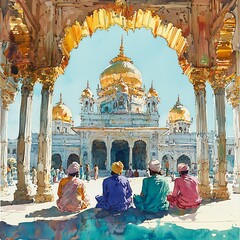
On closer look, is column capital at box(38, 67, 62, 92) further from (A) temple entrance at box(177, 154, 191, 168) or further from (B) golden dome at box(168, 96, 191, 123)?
(B) golden dome at box(168, 96, 191, 123)

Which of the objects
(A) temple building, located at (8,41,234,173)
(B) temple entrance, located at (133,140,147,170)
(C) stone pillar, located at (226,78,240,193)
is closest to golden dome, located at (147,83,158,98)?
(A) temple building, located at (8,41,234,173)

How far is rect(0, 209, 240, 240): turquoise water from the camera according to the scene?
4.68 meters

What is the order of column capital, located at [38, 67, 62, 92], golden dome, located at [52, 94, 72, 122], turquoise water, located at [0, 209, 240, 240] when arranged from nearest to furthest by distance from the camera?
turquoise water, located at [0, 209, 240, 240] → column capital, located at [38, 67, 62, 92] → golden dome, located at [52, 94, 72, 122]

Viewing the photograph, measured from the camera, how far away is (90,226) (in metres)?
5.11

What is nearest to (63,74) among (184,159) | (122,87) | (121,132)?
(121,132)

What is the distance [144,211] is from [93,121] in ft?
116

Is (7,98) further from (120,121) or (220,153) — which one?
(120,121)

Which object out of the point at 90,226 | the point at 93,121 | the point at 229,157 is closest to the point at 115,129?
the point at 93,121

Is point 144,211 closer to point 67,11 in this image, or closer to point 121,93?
point 67,11

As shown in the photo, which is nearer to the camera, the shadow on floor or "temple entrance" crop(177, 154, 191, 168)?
the shadow on floor

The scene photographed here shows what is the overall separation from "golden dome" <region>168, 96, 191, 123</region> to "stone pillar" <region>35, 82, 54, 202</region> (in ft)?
146

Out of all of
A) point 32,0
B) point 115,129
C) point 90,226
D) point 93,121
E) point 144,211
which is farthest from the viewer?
point 93,121

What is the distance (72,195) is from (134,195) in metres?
1.20

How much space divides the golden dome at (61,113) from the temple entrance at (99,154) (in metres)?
11.5
